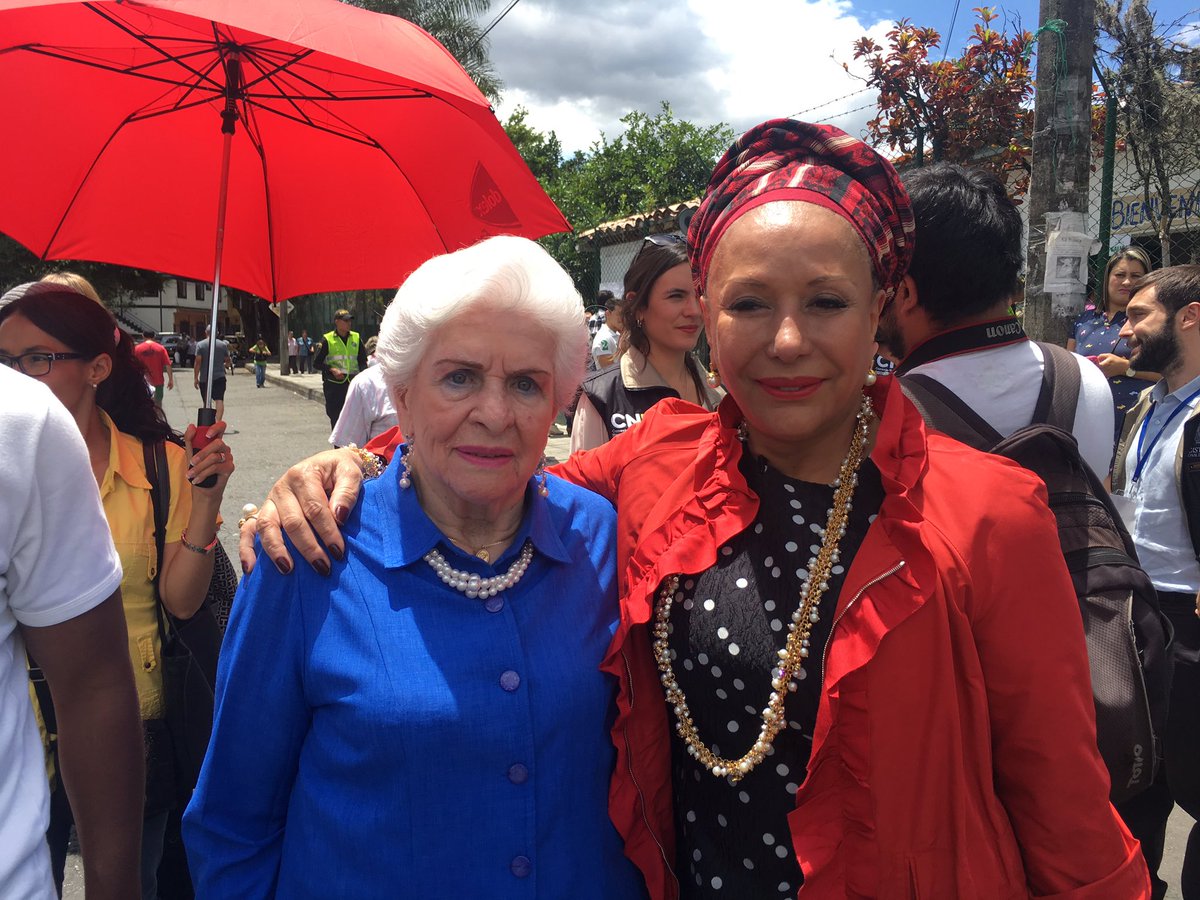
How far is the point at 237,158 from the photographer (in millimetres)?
2844

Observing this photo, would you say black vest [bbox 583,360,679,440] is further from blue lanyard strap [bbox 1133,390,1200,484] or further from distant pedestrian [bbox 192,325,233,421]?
blue lanyard strap [bbox 1133,390,1200,484]

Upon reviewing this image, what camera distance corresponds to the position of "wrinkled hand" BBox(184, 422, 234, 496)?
7.61 ft

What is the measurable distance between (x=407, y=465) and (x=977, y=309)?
52.2 inches

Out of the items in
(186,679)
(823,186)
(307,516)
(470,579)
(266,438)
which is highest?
(823,186)

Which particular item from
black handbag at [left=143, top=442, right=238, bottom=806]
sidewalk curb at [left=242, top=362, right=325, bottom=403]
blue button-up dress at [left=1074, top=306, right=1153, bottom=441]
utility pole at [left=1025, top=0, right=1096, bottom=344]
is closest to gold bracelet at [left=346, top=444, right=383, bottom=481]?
black handbag at [left=143, top=442, right=238, bottom=806]

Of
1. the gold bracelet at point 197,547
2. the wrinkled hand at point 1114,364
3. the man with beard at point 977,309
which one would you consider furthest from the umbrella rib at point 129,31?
the wrinkled hand at point 1114,364

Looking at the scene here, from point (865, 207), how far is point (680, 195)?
2485cm

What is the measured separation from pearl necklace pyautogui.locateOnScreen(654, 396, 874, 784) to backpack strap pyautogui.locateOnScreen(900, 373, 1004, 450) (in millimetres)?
432

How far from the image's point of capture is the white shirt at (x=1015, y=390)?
6.16ft

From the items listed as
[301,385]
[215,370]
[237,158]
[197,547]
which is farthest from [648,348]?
[301,385]

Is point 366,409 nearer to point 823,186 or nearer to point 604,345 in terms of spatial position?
point 604,345

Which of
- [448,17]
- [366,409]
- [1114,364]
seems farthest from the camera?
[448,17]

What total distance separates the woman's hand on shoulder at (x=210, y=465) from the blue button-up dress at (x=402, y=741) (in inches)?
38.4

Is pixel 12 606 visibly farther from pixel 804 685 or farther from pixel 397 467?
pixel 804 685
